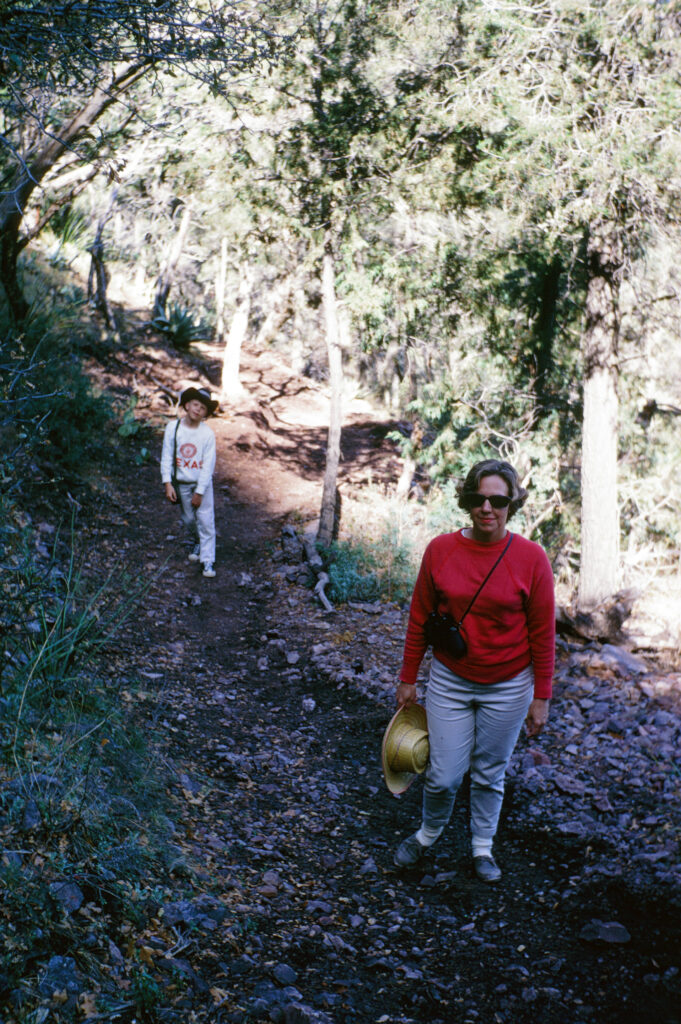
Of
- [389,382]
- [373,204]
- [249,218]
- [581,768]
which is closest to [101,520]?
[249,218]

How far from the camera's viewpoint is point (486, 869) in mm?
3928

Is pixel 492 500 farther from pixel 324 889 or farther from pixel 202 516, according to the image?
pixel 202 516

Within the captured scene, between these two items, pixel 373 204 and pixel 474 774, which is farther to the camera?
pixel 373 204

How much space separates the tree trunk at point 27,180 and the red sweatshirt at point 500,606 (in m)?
5.28

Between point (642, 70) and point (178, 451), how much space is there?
625 centimetres

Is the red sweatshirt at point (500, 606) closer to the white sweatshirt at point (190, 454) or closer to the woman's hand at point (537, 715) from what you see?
the woman's hand at point (537, 715)

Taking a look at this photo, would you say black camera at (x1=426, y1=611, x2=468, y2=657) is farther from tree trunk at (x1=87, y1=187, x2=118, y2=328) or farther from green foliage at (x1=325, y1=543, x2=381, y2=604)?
tree trunk at (x1=87, y1=187, x2=118, y2=328)

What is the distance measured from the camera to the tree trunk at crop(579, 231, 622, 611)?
361 inches

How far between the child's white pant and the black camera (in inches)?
188

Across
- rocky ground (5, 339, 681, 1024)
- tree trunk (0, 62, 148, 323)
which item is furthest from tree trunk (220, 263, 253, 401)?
rocky ground (5, 339, 681, 1024)

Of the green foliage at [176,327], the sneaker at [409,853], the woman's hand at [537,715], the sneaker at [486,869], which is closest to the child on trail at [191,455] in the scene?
the sneaker at [409,853]

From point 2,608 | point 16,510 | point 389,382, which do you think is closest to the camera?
point 2,608

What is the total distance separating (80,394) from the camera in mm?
10414

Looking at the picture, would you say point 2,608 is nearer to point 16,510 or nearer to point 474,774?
point 474,774
